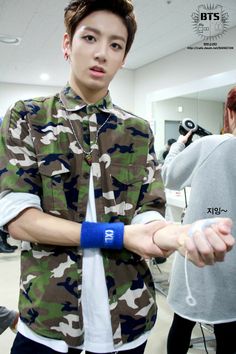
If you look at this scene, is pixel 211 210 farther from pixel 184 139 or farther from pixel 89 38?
pixel 89 38

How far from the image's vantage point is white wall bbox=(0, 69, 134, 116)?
5660 millimetres

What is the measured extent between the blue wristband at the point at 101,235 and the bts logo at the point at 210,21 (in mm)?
3030

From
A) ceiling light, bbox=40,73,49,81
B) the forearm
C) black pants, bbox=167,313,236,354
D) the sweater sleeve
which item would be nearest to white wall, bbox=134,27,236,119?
ceiling light, bbox=40,73,49,81

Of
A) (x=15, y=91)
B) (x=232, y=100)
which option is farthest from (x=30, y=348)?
(x=15, y=91)

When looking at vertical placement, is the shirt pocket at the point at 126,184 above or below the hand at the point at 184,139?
below

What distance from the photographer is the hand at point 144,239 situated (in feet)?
2.09

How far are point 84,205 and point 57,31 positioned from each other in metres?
3.43

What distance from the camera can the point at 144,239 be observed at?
2.11ft

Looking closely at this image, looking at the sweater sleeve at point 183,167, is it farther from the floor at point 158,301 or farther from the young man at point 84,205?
the floor at point 158,301

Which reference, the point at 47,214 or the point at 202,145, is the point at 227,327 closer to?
the point at 202,145

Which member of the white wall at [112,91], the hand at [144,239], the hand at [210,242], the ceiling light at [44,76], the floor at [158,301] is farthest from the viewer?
the white wall at [112,91]

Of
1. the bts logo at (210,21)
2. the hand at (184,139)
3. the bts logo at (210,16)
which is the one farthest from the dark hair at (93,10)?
the bts logo at (210,16)

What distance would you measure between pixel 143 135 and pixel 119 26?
248 millimetres

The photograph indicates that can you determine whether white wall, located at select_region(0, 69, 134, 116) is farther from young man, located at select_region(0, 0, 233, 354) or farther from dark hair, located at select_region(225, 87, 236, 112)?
young man, located at select_region(0, 0, 233, 354)
